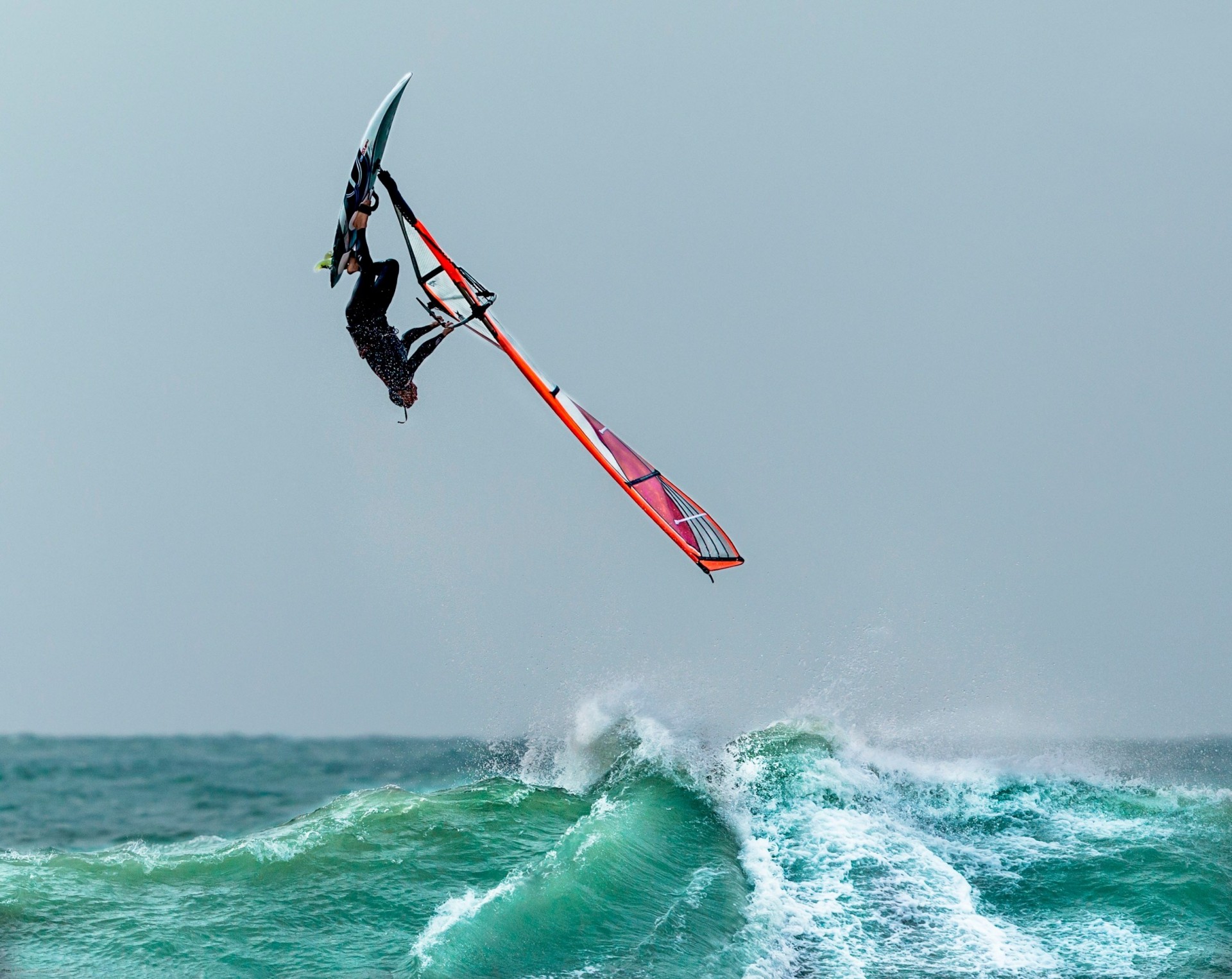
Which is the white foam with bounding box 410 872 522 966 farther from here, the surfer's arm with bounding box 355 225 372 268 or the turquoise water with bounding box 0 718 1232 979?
the surfer's arm with bounding box 355 225 372 268

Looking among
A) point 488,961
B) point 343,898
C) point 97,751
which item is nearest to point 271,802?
point 343,898

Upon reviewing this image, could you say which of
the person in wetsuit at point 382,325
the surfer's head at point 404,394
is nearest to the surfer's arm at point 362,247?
the person in wetsuit at point 382,325

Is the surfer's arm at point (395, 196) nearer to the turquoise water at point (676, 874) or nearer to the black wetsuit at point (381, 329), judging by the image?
the black wetsuit at point (381, 329)

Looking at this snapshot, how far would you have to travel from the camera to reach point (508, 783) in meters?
11.4

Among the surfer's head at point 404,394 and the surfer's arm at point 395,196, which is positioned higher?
the surfer's arm at point 395,196

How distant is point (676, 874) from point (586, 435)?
4.25 meters

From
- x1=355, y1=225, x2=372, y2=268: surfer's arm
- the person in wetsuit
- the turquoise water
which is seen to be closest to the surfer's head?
the person in wetsuit

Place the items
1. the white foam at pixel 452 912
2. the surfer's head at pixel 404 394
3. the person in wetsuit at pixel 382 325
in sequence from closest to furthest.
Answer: the white foam at pixel 452 912 < the person in wetsuit at pixel 382 325 < the surfer's head at pixel 404 394

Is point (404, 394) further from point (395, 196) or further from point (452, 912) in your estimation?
point (452, 912)

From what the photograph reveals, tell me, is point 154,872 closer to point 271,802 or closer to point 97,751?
point 271,802

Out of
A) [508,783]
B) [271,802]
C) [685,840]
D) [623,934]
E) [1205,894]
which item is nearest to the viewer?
[623,934]

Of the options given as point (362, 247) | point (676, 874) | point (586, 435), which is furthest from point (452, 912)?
point (362, 247)

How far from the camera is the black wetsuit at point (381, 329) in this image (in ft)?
27.3

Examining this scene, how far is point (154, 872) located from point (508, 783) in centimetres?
383
